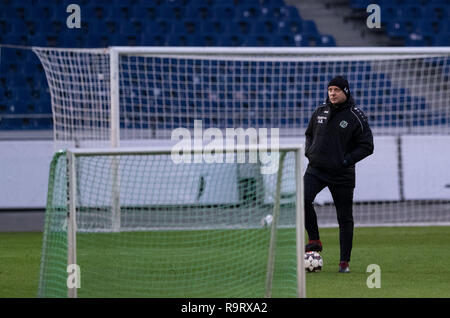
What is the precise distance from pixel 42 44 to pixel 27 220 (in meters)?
4.75

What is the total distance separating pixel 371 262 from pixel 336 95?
1930 millimetres

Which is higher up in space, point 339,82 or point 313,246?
point 339,82

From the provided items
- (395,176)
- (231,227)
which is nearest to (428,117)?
(395,176)

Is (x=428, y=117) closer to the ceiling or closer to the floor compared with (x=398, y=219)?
closer to the ceiling

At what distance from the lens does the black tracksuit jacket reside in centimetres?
741

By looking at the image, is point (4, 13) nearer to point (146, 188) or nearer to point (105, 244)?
point (105, 244)

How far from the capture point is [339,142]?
7.41m

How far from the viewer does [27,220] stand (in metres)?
12.6

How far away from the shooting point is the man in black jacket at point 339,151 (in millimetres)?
7398

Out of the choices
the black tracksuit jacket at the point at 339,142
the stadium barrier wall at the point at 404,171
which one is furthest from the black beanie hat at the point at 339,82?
the stadium barrier wall at the point at 404,171
